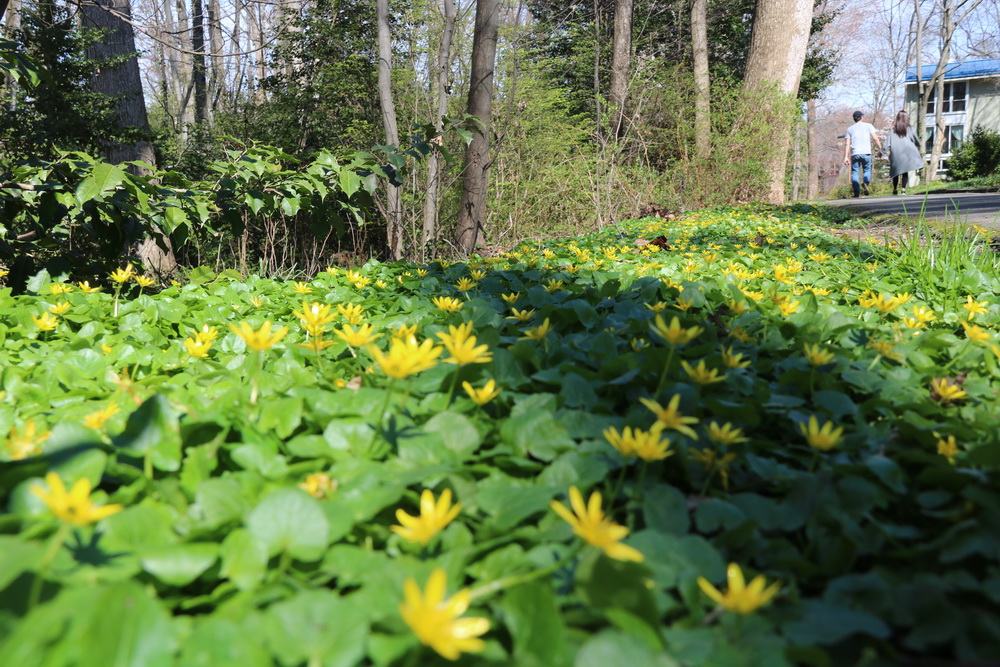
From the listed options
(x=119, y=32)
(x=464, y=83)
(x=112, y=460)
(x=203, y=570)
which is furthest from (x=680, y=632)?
(x=119, y=32)

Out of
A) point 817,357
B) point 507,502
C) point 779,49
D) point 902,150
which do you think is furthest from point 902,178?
point 507,502

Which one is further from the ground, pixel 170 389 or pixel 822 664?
Answer: pixel 170 389

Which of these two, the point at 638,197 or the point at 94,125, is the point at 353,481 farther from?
the point at 638,197

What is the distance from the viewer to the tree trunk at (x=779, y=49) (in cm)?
1175

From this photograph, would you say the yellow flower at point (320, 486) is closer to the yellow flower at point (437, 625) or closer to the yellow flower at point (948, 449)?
the yellow flower at point (437, 625)

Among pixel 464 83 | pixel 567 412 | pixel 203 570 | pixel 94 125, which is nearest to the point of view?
pixel 203 570

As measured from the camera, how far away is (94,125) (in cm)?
688

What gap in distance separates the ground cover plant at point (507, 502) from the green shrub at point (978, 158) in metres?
31.5

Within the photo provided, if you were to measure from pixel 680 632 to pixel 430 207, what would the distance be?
548cm

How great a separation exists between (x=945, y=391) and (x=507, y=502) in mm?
1244

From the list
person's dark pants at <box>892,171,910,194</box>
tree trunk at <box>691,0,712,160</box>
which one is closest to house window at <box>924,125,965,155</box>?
person's dark pants at <box>892,171,910,194</box>

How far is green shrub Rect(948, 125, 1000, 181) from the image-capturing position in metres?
25.7

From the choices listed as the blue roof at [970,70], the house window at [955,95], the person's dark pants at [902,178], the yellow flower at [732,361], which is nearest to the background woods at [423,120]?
the yellow flower at [732,361]

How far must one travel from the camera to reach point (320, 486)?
1046mm
